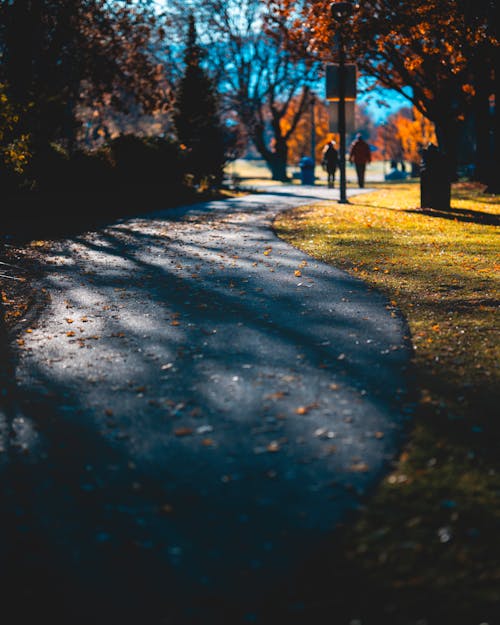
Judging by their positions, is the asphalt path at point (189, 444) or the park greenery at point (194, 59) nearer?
the asphalt path at point (189, 444)

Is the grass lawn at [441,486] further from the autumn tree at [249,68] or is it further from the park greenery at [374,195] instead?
the autumn tree at [249,68]

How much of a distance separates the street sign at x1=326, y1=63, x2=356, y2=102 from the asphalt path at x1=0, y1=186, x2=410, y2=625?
11.9 meters

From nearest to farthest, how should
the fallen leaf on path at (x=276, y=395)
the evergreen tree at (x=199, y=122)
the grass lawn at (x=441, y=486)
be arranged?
the grass lawn at (x=441, y=486) < the fallen leaf on path at (x=276, y=395) < the evergreen tree at (x=199, y=122)

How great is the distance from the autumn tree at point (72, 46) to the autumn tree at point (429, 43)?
516 centimetres

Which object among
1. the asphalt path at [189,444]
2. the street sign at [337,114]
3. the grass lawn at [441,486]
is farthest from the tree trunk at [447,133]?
the asphalt path at [189,444]

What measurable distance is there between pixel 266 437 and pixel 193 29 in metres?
30.4

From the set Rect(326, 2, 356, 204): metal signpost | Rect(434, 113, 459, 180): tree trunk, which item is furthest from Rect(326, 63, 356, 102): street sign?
Rect(434, 113, 459, 180): tree trunk

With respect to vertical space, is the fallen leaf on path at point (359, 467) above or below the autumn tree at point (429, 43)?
below

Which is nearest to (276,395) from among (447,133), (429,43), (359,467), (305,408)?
(305,408)

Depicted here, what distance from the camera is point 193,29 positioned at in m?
31.8

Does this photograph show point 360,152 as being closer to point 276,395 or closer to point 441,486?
point 276,395

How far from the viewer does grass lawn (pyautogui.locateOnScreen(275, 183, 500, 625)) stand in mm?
2807

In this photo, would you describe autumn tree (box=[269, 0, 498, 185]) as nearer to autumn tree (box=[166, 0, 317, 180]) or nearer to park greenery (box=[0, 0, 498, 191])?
park greenery (box=[0, 0, 498, 191])

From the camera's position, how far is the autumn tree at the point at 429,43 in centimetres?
2020
